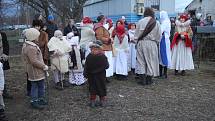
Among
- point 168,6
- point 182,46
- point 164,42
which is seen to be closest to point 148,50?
point 164,42

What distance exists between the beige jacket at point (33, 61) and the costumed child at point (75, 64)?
2142 mm

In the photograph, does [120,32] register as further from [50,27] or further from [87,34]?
[50,27]

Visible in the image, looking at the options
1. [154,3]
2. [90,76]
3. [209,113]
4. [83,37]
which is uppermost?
[154,3]

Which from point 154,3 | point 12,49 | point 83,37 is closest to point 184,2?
point 154,3

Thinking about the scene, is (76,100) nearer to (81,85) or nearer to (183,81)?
(81,85)

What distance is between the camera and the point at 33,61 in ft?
23.8

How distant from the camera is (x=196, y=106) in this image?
7750 millimetres

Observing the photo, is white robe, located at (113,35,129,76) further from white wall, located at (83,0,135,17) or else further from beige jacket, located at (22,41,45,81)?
white wall, located at (83,0,135,17)

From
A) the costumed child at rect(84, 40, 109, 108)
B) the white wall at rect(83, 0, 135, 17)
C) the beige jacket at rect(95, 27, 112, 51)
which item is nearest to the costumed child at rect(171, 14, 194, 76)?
the beige jacket at rect(95, 27, 112, 51)

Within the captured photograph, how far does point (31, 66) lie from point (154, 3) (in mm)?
15254

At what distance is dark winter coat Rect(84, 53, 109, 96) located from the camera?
7.48m

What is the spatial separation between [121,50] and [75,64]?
1.49m

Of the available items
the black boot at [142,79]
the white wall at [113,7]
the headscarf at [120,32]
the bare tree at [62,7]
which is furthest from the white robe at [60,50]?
the bare tree at [62,7]

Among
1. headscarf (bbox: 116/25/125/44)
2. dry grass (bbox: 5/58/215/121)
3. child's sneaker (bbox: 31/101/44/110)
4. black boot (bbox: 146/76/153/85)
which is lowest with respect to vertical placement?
dry grass (bbox: 5/58/215/121)
